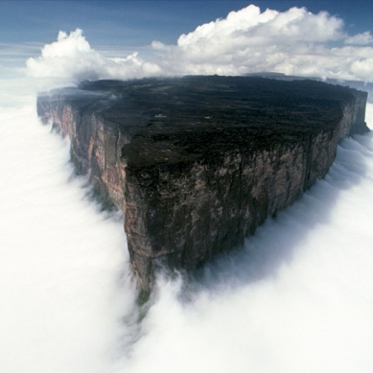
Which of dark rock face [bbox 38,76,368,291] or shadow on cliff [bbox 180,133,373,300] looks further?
shadow on cliff [bbox 180,133,373,300]

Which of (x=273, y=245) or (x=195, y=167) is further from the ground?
(x=195, y=167)

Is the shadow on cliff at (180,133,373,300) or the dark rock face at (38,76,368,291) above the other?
the dark rock face at (38,76,368,291)

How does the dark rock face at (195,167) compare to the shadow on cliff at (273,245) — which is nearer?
the dark rock face at (195,167)

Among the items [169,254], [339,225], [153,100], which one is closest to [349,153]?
[339,225]

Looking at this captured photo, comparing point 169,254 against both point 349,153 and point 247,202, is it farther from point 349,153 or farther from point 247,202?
point 349,153

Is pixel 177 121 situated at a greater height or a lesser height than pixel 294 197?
greater
